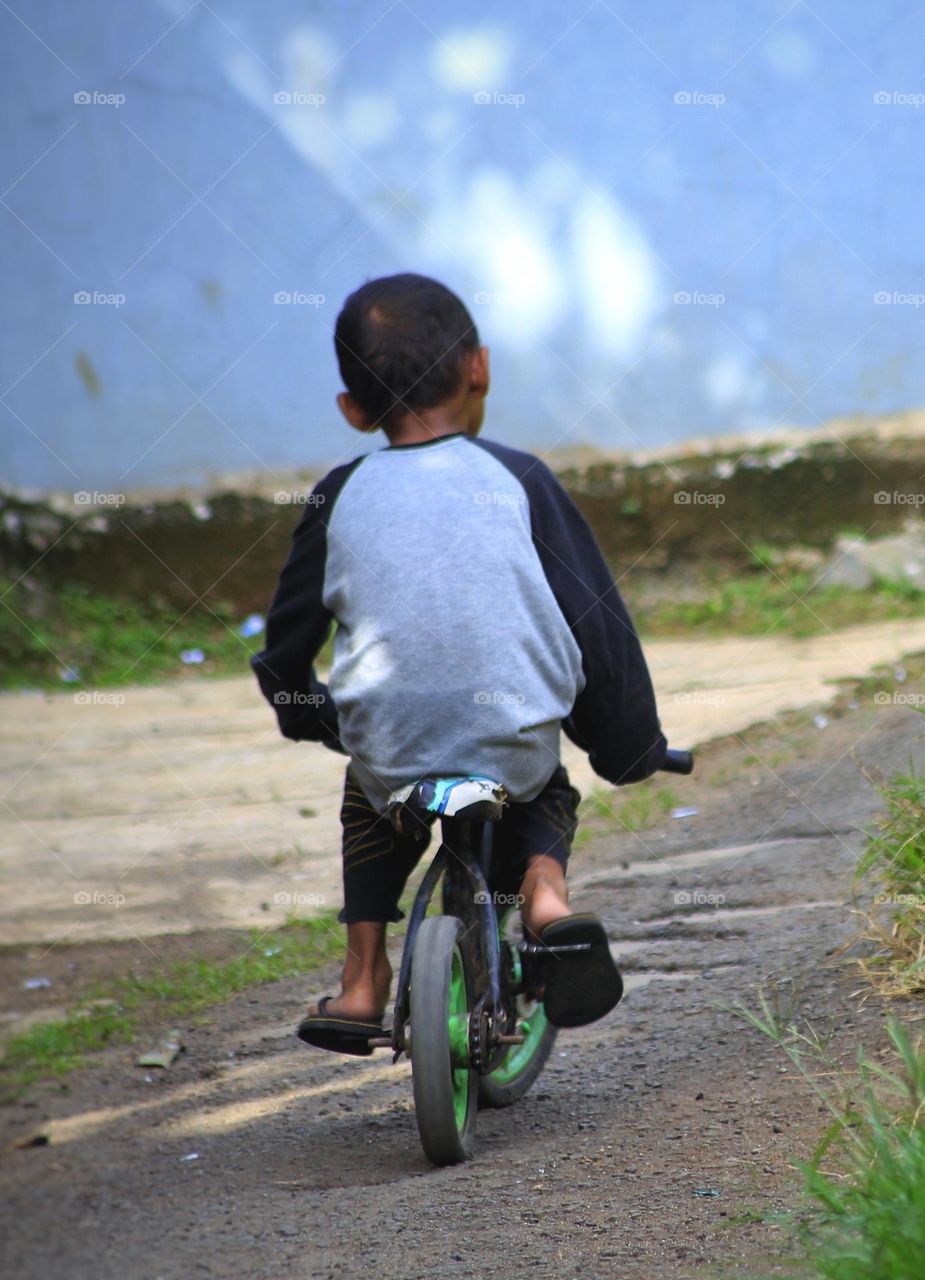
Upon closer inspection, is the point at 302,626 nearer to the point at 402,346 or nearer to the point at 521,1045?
the point at 402,346

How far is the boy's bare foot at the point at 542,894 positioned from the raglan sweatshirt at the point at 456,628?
120 millimetres

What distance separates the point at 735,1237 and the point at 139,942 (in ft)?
6.92

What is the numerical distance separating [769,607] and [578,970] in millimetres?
4397

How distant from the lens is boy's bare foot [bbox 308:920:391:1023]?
7.61 feet

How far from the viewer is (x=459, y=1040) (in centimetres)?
213

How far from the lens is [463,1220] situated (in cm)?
196

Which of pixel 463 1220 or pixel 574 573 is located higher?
pixel 574 573

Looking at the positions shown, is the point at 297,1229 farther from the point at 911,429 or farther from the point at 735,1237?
the point at 911,429

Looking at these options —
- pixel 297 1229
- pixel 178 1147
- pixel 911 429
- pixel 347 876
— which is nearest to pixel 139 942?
pixel 178 1147

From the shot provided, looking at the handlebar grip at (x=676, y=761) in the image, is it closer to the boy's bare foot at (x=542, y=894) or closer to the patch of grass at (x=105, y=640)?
the boy's bare foot at (x=542, y=894)

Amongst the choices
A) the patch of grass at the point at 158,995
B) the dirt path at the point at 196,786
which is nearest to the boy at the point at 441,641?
the patch of grass at the point at 158,995

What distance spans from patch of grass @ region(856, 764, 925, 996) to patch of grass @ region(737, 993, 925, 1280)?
28 centimetres

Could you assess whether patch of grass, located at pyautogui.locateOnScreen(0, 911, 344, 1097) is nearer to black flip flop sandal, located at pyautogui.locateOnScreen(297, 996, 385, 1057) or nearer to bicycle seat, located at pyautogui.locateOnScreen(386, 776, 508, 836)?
black flip flop sandal, located at pyautogui.locateOnScreen(297, 996, 385, 1057)

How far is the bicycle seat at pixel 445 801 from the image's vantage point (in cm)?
209
